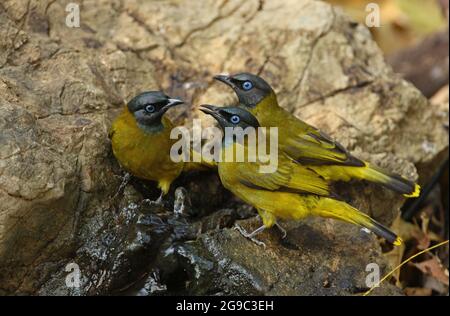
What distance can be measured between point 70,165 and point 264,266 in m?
1.54

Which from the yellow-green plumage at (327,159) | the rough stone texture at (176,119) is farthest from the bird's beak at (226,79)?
the yellow-green plumage at (327,159)

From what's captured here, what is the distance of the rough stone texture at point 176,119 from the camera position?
488cm

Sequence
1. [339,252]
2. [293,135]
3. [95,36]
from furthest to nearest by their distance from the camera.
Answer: [95,36], [293,135], [339,252]

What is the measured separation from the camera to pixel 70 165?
511 cm

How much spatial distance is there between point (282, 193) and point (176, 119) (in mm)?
1367

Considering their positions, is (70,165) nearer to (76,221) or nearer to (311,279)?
(76,221)

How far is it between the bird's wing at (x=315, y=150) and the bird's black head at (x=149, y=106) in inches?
44.1

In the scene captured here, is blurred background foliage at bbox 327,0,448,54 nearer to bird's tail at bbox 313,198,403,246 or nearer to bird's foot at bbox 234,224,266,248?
bird's tail at bbox 313,198,403,246

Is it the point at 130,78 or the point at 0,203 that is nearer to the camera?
the point at 0,203

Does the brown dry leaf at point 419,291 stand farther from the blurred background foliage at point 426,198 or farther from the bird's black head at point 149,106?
the bird's black head at point 149,106

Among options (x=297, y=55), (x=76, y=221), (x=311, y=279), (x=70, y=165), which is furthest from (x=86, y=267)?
(x=297, y=55)

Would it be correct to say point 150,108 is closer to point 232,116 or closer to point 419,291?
point 232,116

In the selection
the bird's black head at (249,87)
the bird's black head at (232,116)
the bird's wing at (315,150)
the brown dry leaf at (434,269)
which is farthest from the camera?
the brown dry leaf at (434,269)

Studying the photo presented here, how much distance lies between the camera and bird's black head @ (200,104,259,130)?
5289mm
